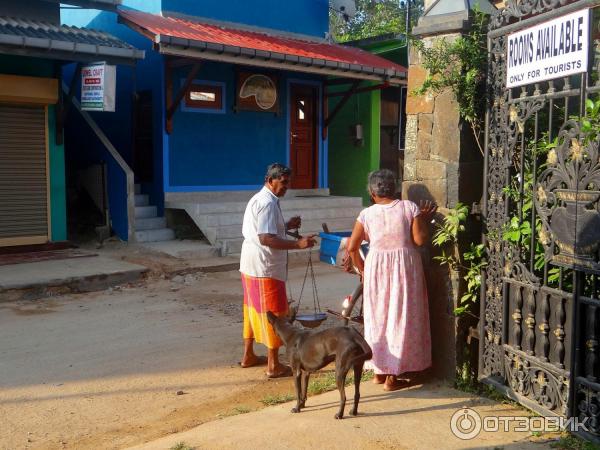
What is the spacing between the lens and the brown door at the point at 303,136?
14883 millimetres

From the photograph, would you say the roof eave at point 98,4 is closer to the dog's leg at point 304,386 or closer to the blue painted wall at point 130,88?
the blue painted wall at point 130,88

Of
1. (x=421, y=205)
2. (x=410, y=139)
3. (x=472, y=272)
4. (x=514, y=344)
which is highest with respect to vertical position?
(x=410, y=139)

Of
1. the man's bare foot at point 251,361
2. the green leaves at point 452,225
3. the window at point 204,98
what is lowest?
the man's bare foot at point 251,361

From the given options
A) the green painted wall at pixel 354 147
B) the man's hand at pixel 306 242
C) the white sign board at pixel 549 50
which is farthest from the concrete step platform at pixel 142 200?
the white sign board at pixel 549 50

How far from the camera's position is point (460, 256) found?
440cm

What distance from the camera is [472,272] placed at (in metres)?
4.38

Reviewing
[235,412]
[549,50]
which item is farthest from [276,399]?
[549,50]

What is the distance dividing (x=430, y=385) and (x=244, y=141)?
983cm

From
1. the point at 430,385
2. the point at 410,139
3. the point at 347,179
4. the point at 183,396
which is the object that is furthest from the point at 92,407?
the point at 347,179

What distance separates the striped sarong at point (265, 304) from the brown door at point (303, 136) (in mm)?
9747

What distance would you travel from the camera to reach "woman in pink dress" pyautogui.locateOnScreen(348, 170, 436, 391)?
434 cm

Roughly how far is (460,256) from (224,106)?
9.70 meters

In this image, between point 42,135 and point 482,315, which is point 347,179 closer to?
point 42,135

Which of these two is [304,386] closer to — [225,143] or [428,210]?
[428,210]
